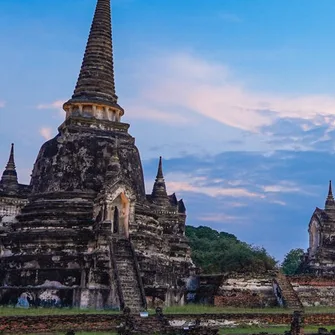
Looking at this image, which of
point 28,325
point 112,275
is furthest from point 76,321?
point 112,275

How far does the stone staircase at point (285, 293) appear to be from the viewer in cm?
2795

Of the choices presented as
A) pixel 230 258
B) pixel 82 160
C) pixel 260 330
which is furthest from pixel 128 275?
pixel 230 258

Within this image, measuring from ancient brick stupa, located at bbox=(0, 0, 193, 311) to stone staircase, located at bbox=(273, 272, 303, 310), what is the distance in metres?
4.32

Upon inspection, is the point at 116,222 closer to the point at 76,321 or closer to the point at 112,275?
the point at 112,275

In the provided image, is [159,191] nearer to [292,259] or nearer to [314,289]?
[314,289]

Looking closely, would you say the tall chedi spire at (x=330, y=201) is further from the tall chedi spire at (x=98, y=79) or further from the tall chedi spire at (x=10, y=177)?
the tall chedi spire at (x=10, y=177)

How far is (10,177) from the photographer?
29.9 meters

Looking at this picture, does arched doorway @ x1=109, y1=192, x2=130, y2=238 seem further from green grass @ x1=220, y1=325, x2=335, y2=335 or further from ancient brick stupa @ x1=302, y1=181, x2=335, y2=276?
ancient brick stupa @ x1=302, y1=181, x2=335, y2=276

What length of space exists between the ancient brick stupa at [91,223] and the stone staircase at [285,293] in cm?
432

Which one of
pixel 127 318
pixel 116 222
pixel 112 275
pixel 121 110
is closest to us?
pixel 127 318

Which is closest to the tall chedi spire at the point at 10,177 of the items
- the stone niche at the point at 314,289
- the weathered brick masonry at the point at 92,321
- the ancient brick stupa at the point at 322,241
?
the weathered brick masonry at the point at 92,321

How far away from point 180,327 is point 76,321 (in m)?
3.25

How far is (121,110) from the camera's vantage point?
3125 centimetres

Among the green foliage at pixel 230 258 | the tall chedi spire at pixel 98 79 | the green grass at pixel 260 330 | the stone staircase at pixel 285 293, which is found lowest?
the green grass at pixel 260 330
